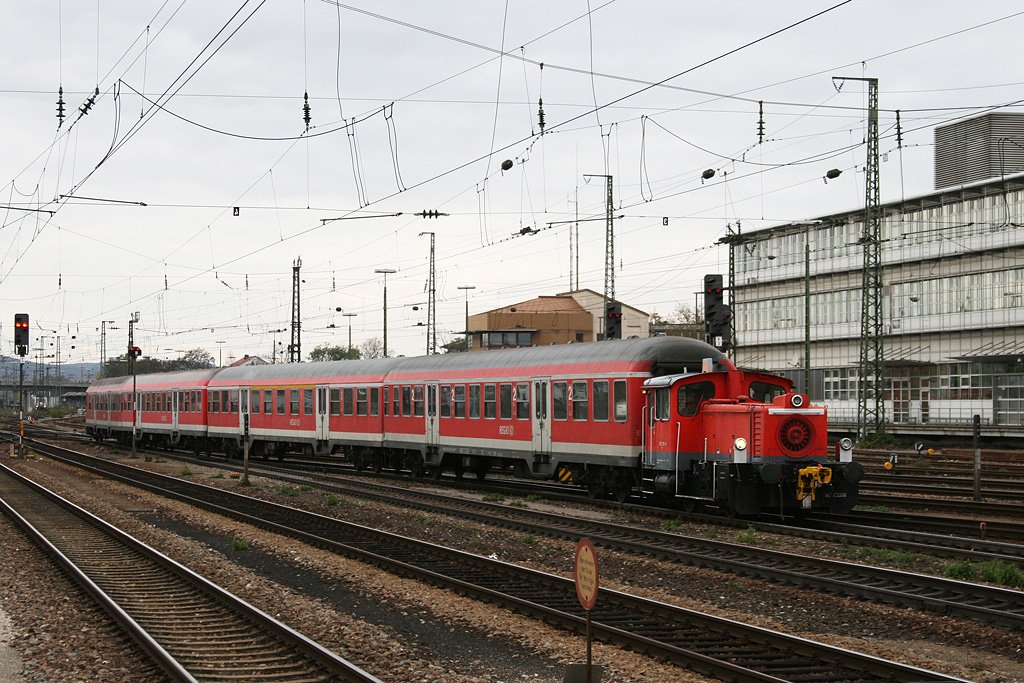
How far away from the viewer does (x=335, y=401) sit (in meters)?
38.1

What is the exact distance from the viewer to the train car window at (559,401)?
1005 inches

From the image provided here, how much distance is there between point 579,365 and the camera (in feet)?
82.7

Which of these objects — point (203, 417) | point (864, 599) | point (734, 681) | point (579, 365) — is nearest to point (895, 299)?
point (203, 417)

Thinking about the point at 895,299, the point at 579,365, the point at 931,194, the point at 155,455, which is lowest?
the point at 155,455

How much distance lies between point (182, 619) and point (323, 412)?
85.4 feet

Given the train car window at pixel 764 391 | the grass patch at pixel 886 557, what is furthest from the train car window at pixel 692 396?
the grass patch at pixel 886 557

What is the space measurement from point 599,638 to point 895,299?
61.7m

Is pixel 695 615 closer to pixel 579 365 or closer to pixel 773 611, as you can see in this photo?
pixel 773 611

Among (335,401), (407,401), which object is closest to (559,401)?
(407,401)

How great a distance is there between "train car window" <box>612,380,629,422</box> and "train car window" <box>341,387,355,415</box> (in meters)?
15.3

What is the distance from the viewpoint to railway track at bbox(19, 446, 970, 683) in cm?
991

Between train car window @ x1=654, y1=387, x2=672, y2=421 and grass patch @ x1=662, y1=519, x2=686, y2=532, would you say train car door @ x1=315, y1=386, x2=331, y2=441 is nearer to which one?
train car window @ x1=654, y1=387, x2=672, y2=421

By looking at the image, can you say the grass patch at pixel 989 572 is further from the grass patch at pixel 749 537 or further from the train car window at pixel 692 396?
the train car window at pixel 692 396

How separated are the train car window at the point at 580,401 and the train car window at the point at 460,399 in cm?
569
